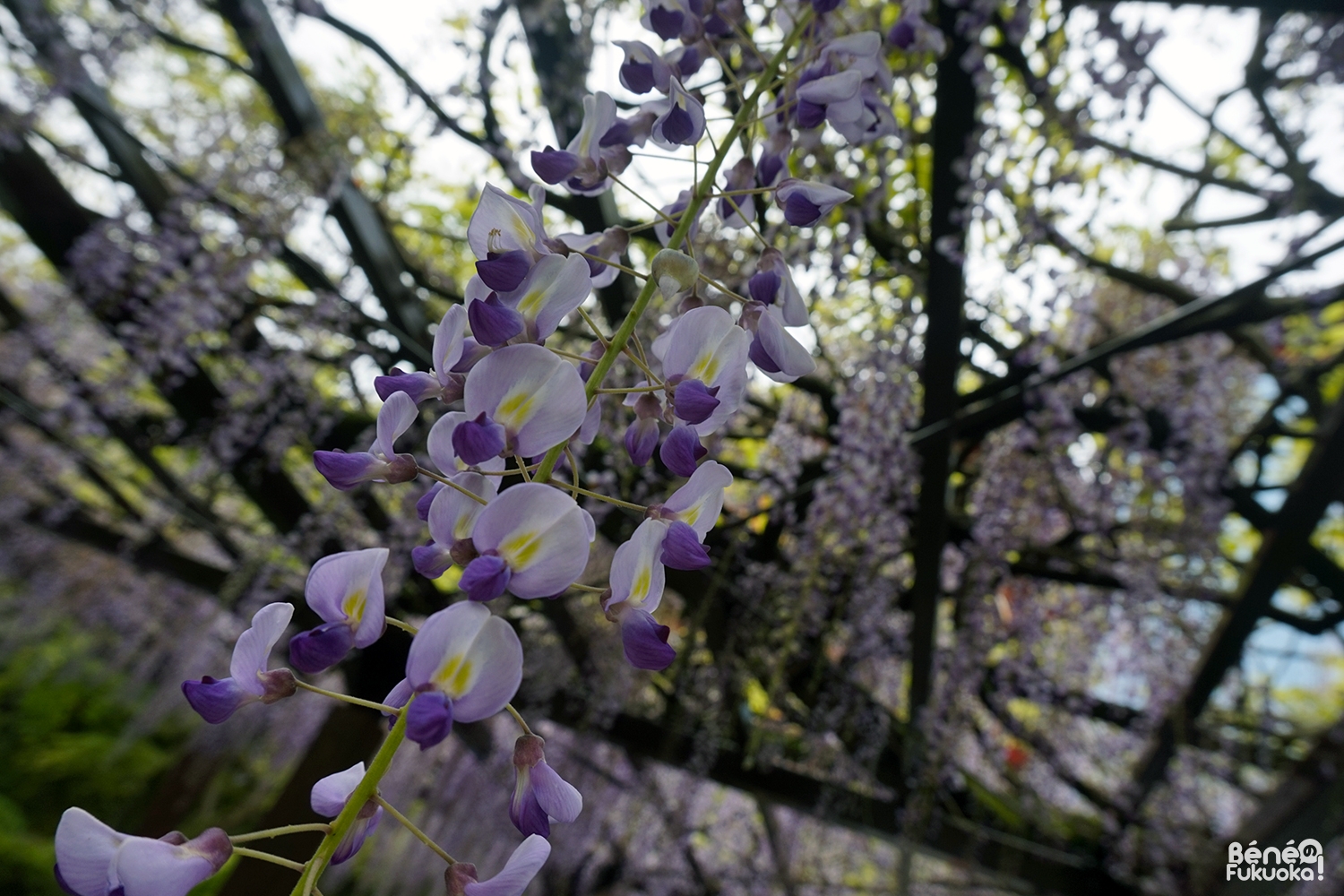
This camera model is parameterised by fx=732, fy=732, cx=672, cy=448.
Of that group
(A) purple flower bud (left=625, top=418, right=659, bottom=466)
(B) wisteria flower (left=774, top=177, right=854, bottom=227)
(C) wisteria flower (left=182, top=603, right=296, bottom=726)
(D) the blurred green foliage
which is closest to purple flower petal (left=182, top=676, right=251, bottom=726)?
(C) wisteria flower (left=182, top=603, right=296, bottom=726)

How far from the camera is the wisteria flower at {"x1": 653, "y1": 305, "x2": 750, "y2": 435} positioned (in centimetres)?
58

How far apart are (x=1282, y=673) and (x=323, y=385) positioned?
5.58 meters

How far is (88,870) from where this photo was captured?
16.3 inches

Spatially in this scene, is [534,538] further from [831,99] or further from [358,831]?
[831,99]

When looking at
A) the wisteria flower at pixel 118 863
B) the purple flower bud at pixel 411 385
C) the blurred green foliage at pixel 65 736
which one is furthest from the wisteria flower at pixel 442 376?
the blurred green foliage at pixel 65 736

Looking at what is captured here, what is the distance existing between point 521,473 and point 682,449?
13 centimetres

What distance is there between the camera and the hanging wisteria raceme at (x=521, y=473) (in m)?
0.45

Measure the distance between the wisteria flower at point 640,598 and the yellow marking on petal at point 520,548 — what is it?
66mm

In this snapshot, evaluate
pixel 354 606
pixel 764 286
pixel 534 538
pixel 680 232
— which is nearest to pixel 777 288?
pixel 764 286

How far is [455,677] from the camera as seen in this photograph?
45cm

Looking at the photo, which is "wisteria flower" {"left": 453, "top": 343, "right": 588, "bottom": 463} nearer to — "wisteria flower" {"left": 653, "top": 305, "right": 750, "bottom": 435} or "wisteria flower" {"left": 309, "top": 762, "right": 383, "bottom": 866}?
"wisteria flower" {"left": 653, "top": 305, "right": 750, "bottom": 435}

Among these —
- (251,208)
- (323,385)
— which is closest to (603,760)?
(323,385)

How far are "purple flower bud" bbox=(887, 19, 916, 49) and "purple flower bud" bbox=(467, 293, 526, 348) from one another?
74 centimetres

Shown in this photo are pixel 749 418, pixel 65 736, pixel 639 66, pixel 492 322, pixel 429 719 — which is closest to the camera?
pixel 429 719
